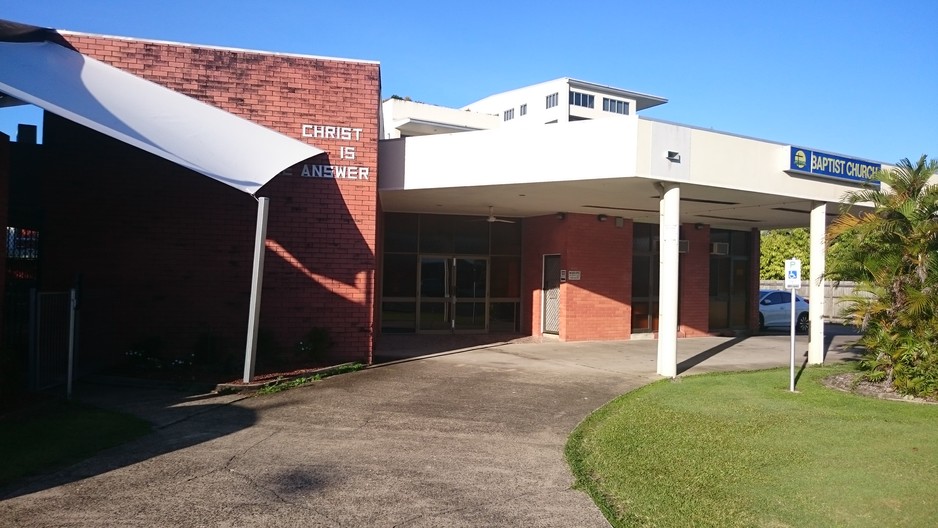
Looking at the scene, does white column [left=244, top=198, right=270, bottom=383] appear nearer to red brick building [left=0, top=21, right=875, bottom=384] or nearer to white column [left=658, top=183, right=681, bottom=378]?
red brick building [left=0, top=21, right=875, bottom=384]

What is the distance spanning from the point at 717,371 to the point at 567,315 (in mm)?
5146

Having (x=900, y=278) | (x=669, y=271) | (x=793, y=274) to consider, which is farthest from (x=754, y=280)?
(x=793, y=274)

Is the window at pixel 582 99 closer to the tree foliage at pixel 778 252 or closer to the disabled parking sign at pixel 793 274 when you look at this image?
the tree foliage at pixel 778 252

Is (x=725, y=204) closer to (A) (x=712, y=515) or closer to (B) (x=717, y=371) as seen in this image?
(B) (x=717, y=371)

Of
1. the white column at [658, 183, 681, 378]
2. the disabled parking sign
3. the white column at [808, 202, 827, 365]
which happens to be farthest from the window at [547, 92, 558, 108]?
the disabled parking sign

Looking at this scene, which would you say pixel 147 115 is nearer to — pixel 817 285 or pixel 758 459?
pixel 758 459

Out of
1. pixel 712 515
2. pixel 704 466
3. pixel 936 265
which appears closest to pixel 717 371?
pixel 936 265

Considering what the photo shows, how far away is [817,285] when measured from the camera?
1389 cm

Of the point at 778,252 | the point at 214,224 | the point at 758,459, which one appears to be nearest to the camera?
the point at 758,459

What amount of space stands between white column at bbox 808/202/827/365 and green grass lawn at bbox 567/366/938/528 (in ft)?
12.8

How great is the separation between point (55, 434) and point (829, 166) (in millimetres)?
14230

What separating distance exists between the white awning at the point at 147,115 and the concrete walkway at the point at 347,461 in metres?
3.04

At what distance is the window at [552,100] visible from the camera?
79.6 metres

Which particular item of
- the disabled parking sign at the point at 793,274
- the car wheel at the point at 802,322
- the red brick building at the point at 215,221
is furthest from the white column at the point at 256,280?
the car wheel at the point at 802,322
